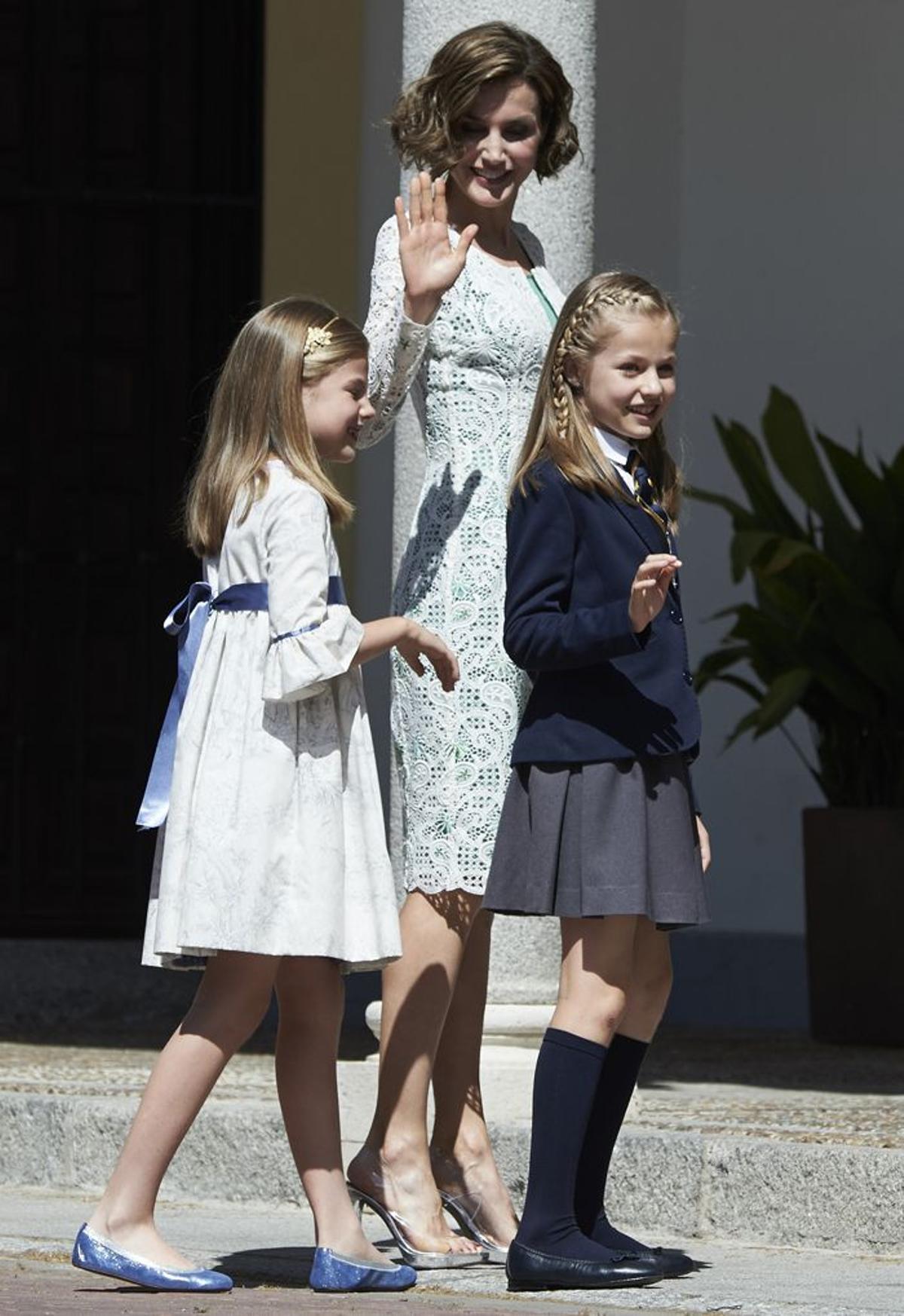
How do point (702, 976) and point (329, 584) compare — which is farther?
point (702, 976)

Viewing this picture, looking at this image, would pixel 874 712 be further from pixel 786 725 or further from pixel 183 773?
pixel 183 773

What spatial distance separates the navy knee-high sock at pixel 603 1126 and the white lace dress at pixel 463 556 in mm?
356

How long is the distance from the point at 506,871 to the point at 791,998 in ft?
11.6

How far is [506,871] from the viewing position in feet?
12.6

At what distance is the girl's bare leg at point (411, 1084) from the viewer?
405cm

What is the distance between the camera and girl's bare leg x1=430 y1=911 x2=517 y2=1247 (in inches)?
163

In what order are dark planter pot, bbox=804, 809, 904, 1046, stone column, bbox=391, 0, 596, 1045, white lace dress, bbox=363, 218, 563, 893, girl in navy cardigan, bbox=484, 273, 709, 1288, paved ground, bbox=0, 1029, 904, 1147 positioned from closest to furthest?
girl in navy cardigan, bbox=484, 273, 709, 1288
white lace dress, bbox=363, 218, 563, 893
paved ground, bbox=0, 1029, 904, 1147
stone column, bbox=391, 0, 596, 1045
dark planter pot, bbox=804, 809, 904, 1046

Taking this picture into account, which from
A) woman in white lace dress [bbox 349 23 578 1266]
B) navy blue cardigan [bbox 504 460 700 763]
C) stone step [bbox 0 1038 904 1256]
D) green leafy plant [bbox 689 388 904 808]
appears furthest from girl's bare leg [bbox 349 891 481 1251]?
green leafy plant [bbox 689 388 904 808]

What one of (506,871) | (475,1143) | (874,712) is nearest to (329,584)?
(506,871)

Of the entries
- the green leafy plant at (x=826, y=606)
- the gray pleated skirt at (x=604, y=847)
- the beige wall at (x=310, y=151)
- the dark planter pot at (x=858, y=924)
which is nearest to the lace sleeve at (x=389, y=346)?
the gray pleated skirt at (x=604, y=847)

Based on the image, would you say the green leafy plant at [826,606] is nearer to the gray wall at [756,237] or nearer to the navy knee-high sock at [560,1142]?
the gray wall at [756,237]

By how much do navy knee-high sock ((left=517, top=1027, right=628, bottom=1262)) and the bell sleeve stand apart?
0.58m

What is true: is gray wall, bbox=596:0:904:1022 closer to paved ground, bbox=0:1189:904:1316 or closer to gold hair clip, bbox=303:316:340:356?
paved ground, bbox=0:1189:904:1316

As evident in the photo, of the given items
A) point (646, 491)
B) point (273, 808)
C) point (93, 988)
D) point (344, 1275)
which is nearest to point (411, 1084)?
point (344, 1275)
